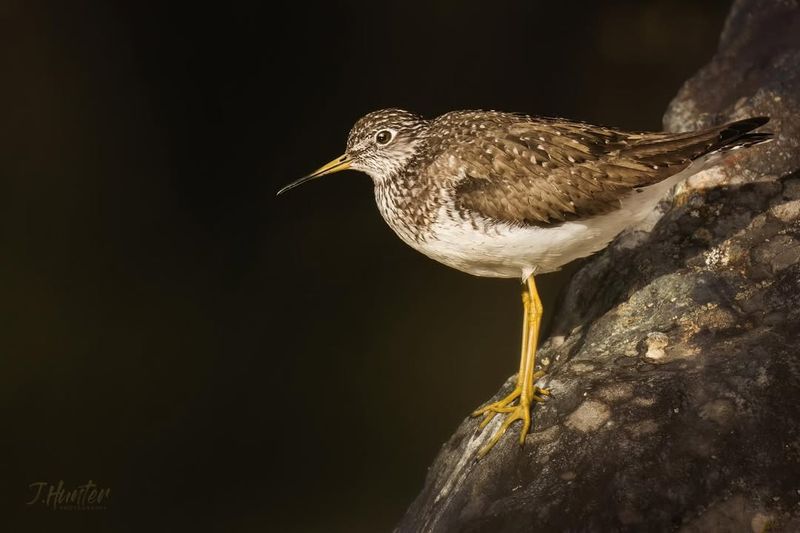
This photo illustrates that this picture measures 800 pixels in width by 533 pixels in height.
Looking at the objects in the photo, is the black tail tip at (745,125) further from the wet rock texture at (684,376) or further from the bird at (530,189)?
the wet rock texture at (684,376)

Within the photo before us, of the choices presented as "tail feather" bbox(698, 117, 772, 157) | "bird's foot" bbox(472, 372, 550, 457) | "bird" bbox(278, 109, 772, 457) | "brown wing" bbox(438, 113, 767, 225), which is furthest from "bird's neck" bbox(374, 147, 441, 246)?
"tail feather" bbox(698, 117, 772, 157)

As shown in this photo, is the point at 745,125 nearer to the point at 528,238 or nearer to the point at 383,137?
the point at 528,238

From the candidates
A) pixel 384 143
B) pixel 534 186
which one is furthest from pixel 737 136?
pixel 384 143

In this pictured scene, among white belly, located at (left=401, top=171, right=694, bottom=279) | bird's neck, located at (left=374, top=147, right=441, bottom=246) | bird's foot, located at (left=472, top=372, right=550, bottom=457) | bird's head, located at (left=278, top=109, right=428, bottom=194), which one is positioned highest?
bird's head, located at (left=278, top=109, right=428, bottom=194)

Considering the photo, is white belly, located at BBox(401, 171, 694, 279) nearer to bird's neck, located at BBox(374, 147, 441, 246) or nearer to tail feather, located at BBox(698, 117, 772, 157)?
bird's neck, located at BBox(374, 147, 441, 246)

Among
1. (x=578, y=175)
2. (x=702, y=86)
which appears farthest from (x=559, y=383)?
(x=702, y=86)

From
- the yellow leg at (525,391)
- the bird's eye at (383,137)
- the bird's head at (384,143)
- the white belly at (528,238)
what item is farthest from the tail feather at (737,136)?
the bird's eye at (383,137)

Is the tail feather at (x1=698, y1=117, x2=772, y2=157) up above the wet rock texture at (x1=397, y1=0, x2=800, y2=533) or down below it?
above
